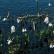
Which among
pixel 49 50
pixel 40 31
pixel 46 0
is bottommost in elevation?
pixel 49 50

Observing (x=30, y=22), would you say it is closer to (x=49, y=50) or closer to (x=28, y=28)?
(x=28, y=28)

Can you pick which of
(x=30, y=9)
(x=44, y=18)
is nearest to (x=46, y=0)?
(x=30, y=9)

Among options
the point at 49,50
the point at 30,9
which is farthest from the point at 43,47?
the point at 30,9

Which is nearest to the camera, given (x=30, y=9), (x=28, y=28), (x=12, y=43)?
(x=12, y=43)

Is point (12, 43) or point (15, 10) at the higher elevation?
point (15, 10)

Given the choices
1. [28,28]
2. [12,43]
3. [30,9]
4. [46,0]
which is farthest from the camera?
[46,0]

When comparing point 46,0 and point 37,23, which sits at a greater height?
point 46,0

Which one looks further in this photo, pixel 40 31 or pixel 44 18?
pixel 44 18

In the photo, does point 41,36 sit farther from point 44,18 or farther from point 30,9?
point 30,9

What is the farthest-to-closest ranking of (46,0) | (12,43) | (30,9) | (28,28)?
(46,0) < (30,9) < (28,28) < (12,43)
